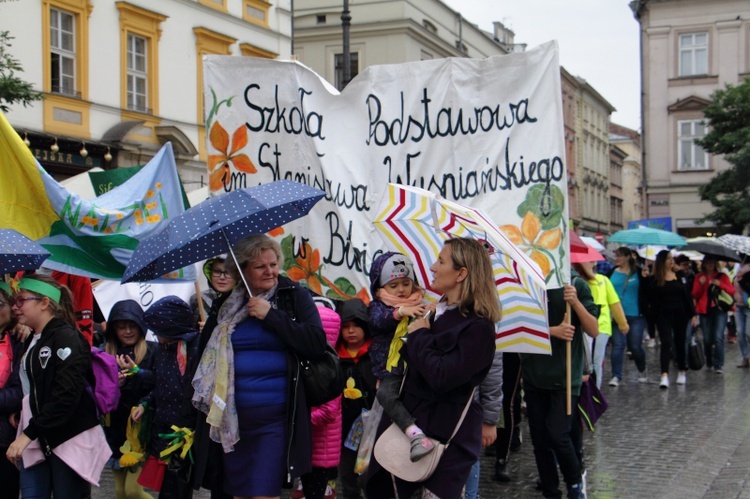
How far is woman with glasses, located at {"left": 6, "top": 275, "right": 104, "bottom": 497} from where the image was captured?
5.11 metres

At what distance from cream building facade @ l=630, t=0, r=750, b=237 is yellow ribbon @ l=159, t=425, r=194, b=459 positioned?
40.3 m

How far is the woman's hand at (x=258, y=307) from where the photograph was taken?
4.66m

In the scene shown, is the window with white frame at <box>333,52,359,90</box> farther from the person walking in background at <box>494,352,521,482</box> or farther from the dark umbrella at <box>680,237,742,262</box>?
the person walking in background at <box>494,352,521,482</box>

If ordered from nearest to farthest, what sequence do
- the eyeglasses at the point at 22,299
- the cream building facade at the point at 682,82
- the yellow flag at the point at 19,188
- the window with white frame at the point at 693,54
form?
the eyeglasses at the point at 22,299
the yellow flag at the point at 19,188
the cream building facade at the point at 682,82
the window with white frame at the point at 693,54

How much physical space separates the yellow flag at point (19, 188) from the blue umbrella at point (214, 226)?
7.39 ft

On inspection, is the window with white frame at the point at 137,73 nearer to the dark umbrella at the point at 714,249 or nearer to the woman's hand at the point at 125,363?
the dark umbrella at the point at 714,249

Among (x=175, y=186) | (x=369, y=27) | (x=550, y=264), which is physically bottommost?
(x=550, y=264)

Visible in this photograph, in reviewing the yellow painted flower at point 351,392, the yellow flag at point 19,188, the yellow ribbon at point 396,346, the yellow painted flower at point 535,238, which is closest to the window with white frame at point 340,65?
the yellow flag at point 19,188

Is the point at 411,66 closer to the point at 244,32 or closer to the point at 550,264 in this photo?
the point at 550,264

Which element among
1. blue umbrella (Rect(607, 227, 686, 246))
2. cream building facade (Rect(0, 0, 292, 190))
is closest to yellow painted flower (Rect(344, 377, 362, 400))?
blue umbrella (Rect(607, 227, 686, 246))

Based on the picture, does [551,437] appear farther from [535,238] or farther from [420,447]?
[420,447]

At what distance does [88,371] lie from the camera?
535 centimetres

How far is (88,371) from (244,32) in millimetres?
23004

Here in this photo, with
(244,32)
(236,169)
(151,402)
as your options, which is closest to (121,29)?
(244,32)
